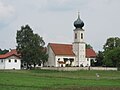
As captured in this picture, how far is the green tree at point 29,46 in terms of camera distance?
355ft

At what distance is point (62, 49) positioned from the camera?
13275 centimetres

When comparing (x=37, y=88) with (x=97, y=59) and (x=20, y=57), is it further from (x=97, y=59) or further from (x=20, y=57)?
(x=97, y=59)

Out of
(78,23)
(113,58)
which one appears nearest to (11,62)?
(78,23)

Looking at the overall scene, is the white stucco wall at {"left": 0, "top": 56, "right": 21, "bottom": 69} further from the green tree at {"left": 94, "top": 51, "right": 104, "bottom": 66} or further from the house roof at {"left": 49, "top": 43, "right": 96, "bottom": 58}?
the green tree at {"left": 94, "top": 51, "right": 104, "bottom": 66}

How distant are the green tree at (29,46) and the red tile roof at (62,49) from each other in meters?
17.1

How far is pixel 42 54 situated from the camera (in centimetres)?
11031

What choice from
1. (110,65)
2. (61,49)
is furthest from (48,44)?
(110,65)

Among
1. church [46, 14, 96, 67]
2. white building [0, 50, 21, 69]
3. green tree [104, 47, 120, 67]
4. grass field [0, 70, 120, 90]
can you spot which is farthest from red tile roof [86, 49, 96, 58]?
grass field [0, 70, 120, 90]

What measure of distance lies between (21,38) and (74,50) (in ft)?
84.3

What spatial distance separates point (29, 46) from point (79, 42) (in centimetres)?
2654

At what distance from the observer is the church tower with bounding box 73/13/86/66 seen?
131 meters

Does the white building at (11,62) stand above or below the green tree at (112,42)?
below

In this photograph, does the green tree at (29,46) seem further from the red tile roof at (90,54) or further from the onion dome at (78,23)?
the red tile roof at (90,54)

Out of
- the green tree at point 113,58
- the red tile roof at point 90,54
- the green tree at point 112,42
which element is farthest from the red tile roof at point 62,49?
the green tree at point 113,58
